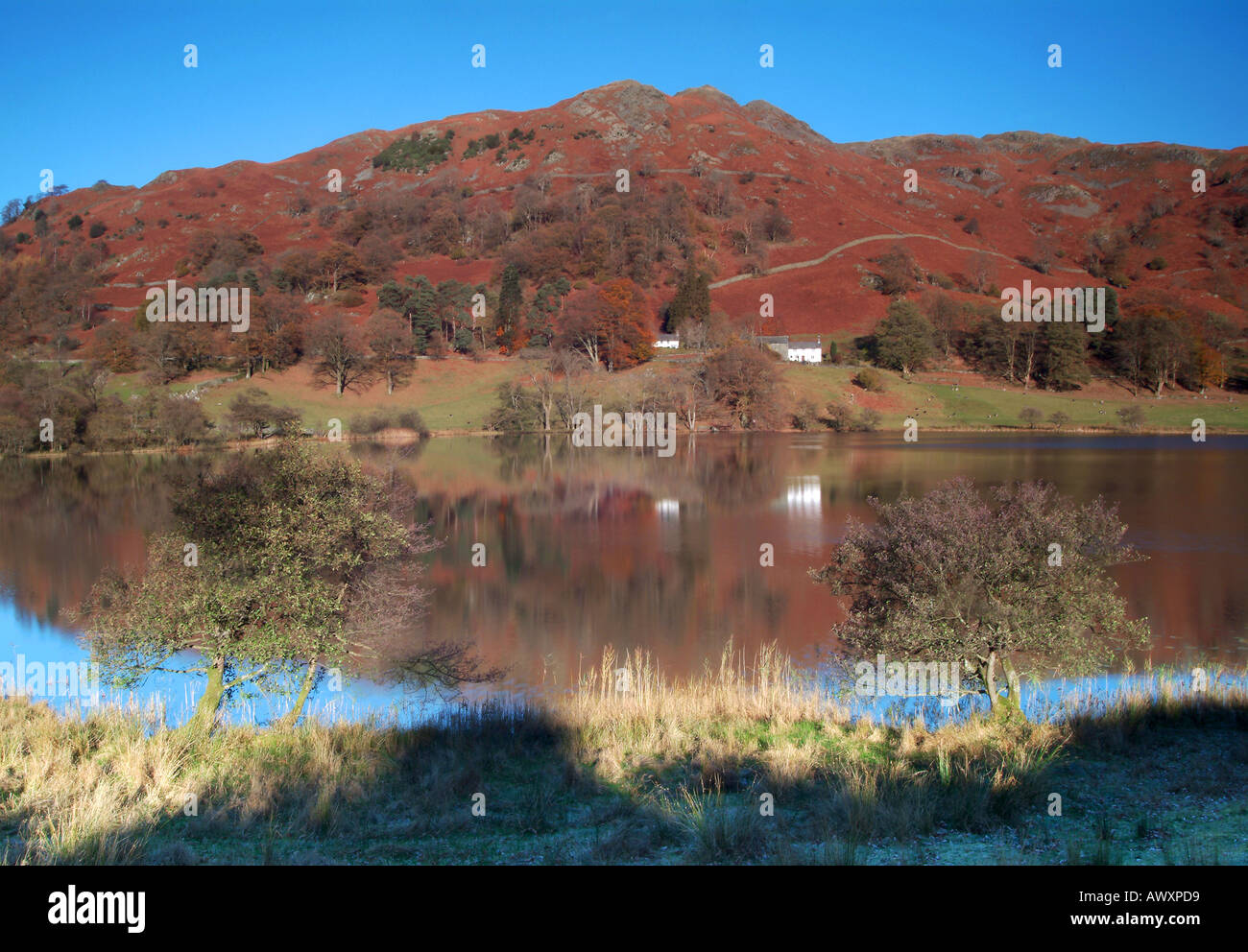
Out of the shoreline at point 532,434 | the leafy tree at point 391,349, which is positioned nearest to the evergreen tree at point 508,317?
the leafy tree at point 391,349

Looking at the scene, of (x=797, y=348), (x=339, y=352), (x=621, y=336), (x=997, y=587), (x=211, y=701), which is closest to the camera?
(x=997, y=587)

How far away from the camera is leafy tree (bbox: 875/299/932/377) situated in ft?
252

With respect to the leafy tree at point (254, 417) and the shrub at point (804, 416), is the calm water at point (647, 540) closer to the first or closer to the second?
the leafy tree at point (254, 417)

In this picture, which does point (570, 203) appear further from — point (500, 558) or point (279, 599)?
point (279, 599)

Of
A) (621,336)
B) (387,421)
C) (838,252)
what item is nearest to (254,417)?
(387,421)

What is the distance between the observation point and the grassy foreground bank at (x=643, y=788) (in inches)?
201

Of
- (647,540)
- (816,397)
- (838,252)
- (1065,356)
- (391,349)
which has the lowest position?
(647,540)

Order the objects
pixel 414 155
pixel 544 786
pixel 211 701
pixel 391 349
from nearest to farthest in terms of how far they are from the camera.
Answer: pixel 544 786 < pixel 211 701 < pixel 391 349 < pixel 414 155

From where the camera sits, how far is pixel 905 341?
76.9 meters

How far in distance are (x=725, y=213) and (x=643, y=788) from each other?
13107 centimetres

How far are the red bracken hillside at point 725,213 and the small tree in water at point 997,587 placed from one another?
81.9 meters

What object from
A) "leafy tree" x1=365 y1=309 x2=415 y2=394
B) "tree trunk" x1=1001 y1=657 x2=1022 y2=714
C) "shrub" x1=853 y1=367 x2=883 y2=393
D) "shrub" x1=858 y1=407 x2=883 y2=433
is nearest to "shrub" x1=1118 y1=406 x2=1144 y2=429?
"shrub" x1=853 y1=367 x2=883 y2=393

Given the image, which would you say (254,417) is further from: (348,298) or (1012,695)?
(1012,695)
